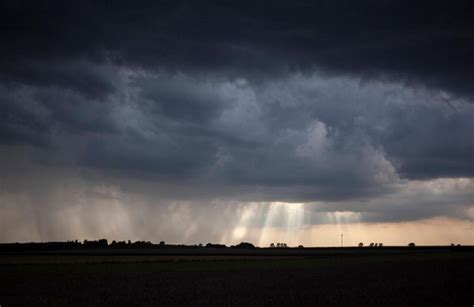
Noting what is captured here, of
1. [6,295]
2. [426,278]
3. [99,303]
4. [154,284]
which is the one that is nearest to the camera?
[99,303]

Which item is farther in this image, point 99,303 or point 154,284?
point 154,284

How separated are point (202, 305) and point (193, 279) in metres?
16.4

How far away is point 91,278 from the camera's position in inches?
1820

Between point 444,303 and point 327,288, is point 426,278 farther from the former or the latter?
point 444,303

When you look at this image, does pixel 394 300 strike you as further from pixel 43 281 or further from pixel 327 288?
pixel 43 281

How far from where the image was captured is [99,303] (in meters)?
29.9

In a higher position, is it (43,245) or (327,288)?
(43,245)

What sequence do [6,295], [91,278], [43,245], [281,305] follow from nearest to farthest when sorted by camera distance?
[281,305]
[6,295]
[91,278]
[43,245]

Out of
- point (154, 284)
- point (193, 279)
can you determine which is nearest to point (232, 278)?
point (193, 279)

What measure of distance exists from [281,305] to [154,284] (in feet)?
49.4

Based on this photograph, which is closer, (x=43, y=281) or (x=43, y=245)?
(x=43, y=281)

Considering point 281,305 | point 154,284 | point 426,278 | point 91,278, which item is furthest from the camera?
point 91,278

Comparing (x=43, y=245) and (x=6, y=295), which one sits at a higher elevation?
(x=43, y=245)

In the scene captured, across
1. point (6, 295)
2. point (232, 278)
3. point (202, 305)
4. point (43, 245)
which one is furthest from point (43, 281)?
point (43, 245)
